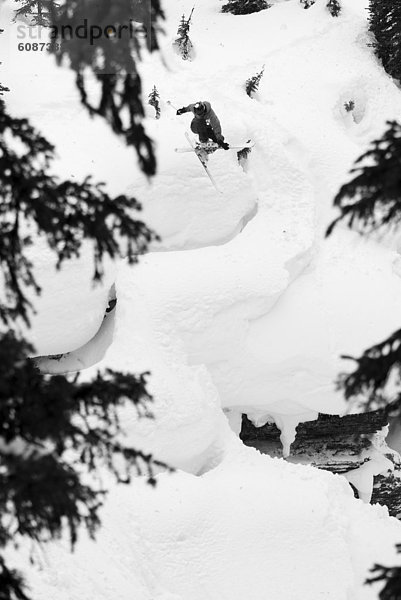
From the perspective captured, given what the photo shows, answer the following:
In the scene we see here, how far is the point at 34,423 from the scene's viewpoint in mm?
3941

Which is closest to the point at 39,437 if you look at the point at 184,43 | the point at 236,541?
the point at 236,541

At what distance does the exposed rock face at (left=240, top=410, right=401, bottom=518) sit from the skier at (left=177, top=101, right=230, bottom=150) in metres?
7.16

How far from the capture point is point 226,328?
15289mm

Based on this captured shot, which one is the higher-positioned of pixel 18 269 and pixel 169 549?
pixel 18 269

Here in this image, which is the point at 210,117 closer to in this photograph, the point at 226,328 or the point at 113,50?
the point at 226,328

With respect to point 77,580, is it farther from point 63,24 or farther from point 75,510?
point 63,24

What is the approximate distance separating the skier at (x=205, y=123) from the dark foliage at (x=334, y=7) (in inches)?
514

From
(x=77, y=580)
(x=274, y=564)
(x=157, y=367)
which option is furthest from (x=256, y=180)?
(x=77, y=580)

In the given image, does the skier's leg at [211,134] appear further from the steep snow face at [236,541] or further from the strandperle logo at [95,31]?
the strandperle logo at [95,31]

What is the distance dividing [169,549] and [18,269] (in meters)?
8.09

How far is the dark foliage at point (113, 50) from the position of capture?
315cm

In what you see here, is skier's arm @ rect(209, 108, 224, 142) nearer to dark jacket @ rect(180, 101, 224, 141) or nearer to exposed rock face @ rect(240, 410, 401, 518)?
dark jacket @ rect(180, 101, 224, 141)

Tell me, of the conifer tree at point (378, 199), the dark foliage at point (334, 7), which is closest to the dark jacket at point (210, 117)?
the conifer tree at point (378, 199)

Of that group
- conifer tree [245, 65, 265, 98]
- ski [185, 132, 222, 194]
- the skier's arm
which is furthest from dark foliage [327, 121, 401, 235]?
conifer tree [245, 65, 265, 98]
